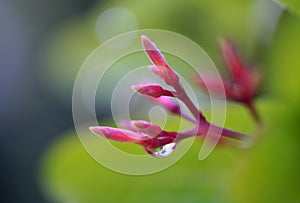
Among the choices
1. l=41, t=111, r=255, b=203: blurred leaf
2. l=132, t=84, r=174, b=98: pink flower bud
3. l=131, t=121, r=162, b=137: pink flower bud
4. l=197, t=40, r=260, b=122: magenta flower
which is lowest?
l=41, t=111, r=255, b=203: blurred leaf

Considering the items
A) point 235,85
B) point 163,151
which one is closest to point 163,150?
point 163,151

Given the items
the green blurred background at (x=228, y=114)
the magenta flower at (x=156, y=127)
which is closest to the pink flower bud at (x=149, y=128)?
the magenta flower at (x=156, y=127)

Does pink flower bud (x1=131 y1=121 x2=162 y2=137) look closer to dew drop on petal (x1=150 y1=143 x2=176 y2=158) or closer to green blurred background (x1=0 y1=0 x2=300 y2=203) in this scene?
dew drop on petal (x1=150 y1=143 x2=176 y2=158)

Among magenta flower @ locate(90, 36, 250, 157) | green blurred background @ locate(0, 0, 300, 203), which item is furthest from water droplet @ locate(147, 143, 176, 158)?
green blurred background @ locate(0, 0, 300, 203)

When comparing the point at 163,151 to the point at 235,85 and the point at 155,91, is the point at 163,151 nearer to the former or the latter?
the point at 155,91

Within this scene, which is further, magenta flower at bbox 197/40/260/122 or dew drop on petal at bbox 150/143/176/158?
magenta flower at bbox 197/40/260/122

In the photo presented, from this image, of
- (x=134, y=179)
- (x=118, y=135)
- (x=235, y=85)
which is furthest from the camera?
(x=134, y=179)

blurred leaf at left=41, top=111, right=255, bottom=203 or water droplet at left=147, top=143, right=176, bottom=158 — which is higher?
water droplet at left=147, top=143, right=176, bottom=158

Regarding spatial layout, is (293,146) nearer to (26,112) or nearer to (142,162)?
(142,162)
